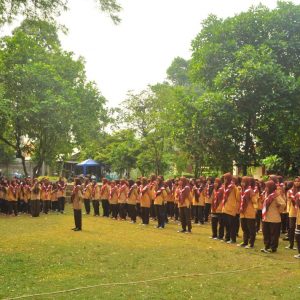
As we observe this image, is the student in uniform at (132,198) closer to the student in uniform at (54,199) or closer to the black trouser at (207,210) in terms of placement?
the black trouser at (207,210)

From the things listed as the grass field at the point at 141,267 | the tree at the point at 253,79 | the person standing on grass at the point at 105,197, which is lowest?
the grass field at the point at 141,267

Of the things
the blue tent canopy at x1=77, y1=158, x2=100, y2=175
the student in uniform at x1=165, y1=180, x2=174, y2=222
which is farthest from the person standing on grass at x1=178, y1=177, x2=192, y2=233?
the blue tent canopy at x1=77, y1=158, x2=100, y2=175

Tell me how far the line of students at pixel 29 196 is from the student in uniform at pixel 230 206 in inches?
455

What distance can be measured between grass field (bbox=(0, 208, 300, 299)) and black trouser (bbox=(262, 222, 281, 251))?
1.15 feet

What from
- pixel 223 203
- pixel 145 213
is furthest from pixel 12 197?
pixel 223 203

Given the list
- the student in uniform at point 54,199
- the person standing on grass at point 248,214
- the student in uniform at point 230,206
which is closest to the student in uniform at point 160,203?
the student in uniform at point 230,206

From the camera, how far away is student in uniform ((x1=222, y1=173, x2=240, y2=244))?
13.1 metres

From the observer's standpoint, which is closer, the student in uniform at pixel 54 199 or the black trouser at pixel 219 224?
the black trouser at pixel 219 224

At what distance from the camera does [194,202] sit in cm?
1869

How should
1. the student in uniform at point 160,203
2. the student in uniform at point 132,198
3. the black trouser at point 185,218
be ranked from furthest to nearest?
the student in uniform at point 132,198
the student in uniform at point 160,203
the black trouser at point 185,218

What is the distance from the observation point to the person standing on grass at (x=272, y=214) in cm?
1155

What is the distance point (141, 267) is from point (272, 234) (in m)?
4.15

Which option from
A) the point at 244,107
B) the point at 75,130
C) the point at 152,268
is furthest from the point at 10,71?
the point at 152,268

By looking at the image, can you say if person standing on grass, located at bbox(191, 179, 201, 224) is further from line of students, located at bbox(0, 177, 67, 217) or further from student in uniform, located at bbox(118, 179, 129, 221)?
line of students, located at bbox(0, 177, 67, 217)
